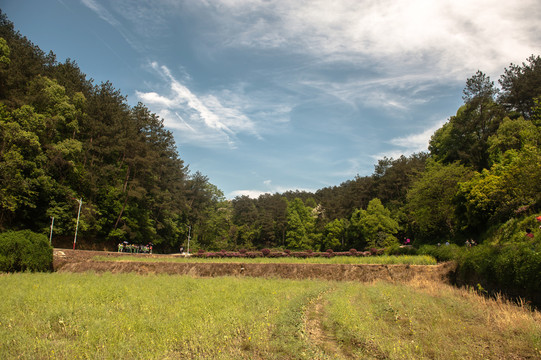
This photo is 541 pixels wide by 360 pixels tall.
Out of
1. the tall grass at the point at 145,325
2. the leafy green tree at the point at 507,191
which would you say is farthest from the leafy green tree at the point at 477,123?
the tall grass at the point at 145,325

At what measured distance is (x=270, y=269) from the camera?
1684 centimetres

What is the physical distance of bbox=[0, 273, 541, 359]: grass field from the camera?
4.95 metres

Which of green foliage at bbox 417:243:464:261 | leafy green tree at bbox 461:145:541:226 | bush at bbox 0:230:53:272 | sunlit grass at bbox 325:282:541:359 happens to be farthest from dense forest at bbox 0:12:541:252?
bush at bbox 0:230:53:272

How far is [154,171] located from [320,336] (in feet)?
143

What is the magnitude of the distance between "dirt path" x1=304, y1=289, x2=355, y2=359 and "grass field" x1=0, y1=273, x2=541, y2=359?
0.03m

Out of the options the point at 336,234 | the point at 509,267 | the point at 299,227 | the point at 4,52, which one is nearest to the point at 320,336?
the point at 509,267

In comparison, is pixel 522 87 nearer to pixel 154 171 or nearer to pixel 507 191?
pixel 507 191

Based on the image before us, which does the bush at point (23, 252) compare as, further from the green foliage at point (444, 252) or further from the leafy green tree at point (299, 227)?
the leafy green tree at point (299, 227)

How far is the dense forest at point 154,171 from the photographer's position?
901 inches

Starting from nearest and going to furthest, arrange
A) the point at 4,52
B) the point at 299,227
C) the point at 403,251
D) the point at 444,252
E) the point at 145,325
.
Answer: the point at 145,325 < the point at 444,252 < the point at 403,251 < the point at 4,52 < the point at 299,227

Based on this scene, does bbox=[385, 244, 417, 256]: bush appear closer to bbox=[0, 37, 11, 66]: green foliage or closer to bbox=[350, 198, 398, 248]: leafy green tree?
bbox=[350, 198, 398, 248]: leafy green tree

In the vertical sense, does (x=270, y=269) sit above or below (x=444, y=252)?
below

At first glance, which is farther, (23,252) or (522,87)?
(522,87)

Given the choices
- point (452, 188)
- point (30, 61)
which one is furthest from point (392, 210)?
point (30, 61)
